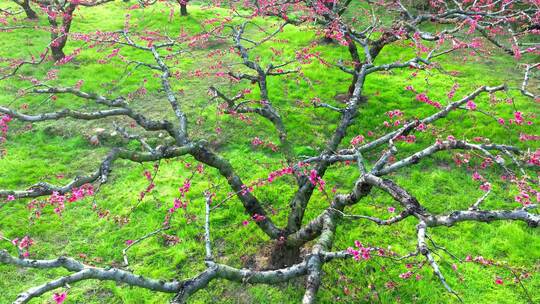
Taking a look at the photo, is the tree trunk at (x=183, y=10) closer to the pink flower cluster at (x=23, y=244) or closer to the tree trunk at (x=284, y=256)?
the pink flower cluster at (x=23, y=244)

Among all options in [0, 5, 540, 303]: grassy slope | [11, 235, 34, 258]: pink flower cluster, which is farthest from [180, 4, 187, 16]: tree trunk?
[11, 235, 34, 258]: pink flower cluster

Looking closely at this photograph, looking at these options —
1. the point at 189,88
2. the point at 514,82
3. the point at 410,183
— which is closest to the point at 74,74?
the point at 189,88

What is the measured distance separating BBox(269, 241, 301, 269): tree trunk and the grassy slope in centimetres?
37

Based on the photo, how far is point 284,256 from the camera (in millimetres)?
6676

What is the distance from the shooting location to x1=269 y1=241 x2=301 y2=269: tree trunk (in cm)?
661

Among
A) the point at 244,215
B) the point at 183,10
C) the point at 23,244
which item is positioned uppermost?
the point at 23,244

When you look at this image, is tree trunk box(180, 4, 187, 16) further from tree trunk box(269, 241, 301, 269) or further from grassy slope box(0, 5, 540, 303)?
tree trunk box(269, 241, 301, 269)

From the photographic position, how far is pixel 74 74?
14383 millimetres

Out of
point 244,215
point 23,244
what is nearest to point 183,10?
point 244,215

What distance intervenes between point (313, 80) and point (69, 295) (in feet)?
34.2

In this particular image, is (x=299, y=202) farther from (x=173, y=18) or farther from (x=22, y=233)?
(x=173, y=18)

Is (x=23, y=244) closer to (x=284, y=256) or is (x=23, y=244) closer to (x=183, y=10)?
(x=284, y=256)

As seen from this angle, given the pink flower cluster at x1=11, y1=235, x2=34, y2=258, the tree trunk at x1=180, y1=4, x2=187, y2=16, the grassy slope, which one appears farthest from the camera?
the tree trunk at x1=180, y1=4, x2=187, y2=16

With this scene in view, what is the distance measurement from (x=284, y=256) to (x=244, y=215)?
1.79 m
